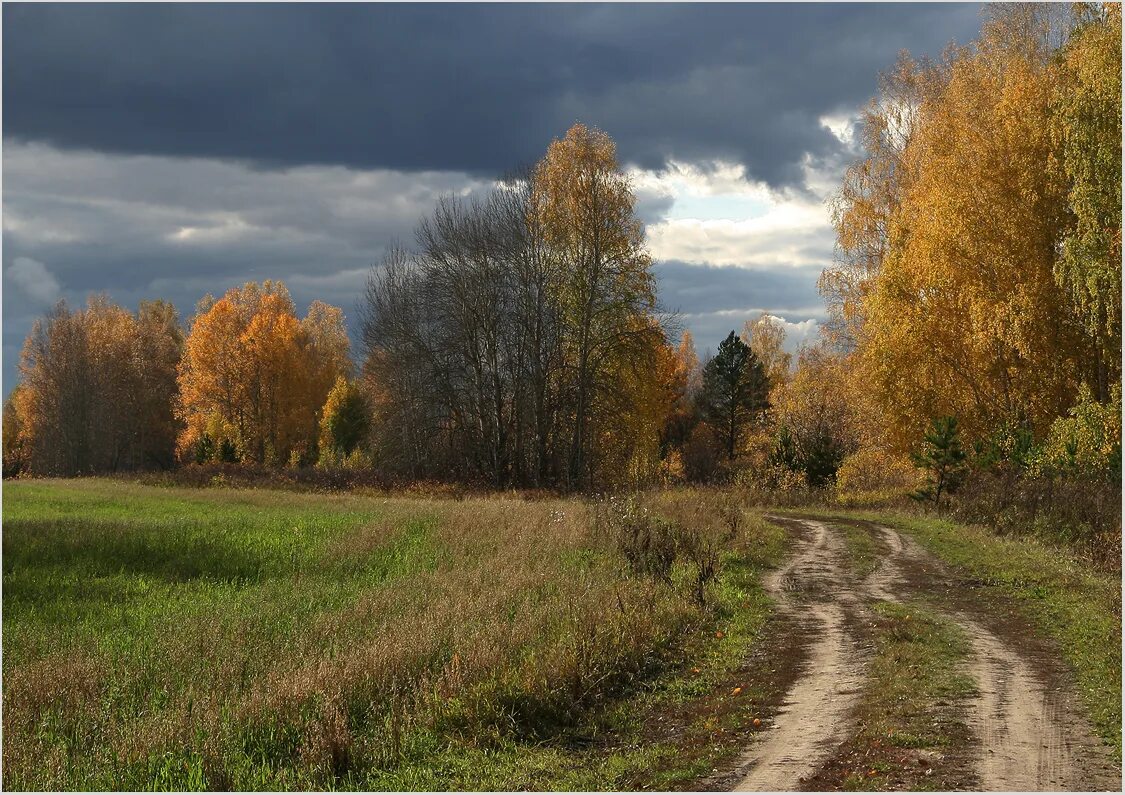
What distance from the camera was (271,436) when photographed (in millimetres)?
65500

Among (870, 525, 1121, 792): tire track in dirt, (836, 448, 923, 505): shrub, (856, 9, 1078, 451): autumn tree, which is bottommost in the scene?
(870, 525, 1121, 792): tire track in dirt

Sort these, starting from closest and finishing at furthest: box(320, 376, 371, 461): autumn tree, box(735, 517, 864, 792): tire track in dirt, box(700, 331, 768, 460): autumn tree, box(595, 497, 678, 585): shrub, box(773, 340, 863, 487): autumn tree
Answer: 1. box(735, 517, 864, 792): tire track in dirt
2. box(595, 497, 678, 585): shrub
3. box(773, 340, 863, 487): autumn tree
4. box(700, 331, 768, 460): autumn tree
5. box(320, 376, 371, 461): autumn tree

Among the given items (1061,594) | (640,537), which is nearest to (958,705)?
(1061,594)

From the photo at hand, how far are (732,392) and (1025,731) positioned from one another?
181 ft

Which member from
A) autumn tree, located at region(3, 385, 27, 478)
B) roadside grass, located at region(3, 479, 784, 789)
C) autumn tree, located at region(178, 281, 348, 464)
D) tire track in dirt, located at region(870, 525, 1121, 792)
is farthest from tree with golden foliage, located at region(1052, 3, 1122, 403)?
autumn tree, located at region(3, 385, 27, 478)

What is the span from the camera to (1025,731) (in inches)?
333

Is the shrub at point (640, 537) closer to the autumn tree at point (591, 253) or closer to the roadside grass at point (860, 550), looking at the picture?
the roadside grass at point (860, 550)

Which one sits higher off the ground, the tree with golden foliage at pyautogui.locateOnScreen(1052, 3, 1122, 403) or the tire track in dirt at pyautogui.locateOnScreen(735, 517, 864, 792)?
the tree with golden foliage at pyautogui.locateOnScreen(1052, 3, 1122, 403)

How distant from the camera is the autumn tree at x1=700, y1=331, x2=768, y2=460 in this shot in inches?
2480

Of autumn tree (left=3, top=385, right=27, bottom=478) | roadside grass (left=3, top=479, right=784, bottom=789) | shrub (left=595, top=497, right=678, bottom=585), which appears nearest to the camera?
roadside grass (left=3, top=479, right=784, bottom=789)

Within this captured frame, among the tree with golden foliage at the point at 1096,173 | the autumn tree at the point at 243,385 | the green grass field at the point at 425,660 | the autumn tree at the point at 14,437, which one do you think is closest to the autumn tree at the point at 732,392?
the autumn tree at the point at 243,385

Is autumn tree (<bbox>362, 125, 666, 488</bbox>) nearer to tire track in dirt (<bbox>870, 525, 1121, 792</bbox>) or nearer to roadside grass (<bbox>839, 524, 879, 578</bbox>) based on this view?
roadside grass (<bbox>839, 524, 879, 578</bbox>)

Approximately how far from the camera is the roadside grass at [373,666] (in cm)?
841

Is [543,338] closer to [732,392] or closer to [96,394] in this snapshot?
[732,392]
